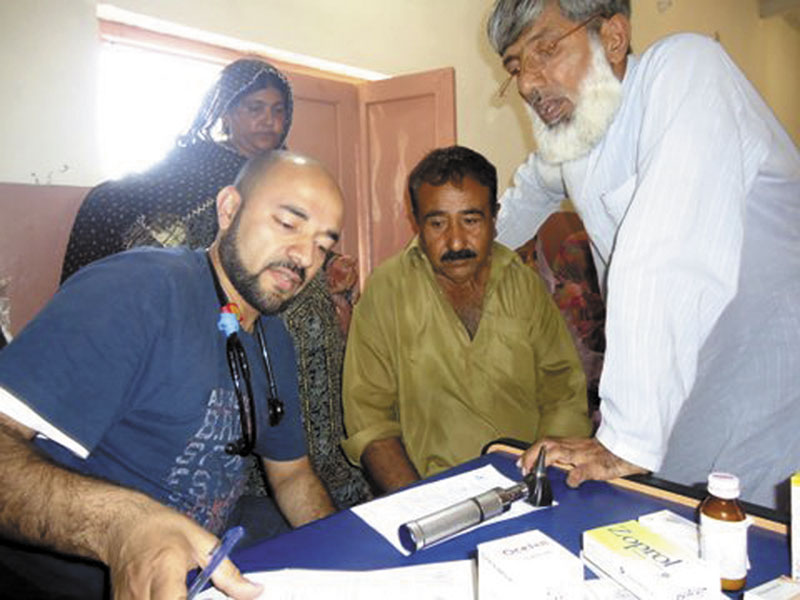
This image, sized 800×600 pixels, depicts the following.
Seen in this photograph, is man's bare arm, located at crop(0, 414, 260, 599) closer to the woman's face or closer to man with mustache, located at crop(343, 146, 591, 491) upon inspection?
man with mustache, located at crop(343, 146, 591, 491)

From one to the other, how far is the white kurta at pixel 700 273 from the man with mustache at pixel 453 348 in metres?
0.55

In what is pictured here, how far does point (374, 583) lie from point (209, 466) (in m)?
0.53

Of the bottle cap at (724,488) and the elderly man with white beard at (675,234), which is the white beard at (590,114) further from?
the bottle cap at (724,488)

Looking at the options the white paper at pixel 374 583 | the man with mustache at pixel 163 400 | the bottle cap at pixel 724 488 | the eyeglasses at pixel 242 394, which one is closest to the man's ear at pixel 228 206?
the man with mustache at pixel 163 400

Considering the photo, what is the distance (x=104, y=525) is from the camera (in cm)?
86

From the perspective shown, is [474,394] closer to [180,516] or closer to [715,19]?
[180,516]

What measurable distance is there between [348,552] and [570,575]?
0.35m

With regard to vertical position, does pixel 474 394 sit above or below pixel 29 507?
→ below

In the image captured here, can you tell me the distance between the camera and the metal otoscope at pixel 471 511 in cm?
93

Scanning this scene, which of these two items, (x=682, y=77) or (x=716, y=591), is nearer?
(x=716, y=591)

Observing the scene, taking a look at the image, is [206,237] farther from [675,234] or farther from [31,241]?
[675,234]

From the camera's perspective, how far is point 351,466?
6.95 feet

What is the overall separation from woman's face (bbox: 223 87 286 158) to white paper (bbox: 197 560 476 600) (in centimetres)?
180

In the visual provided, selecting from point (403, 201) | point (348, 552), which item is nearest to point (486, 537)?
point (348, 552)
